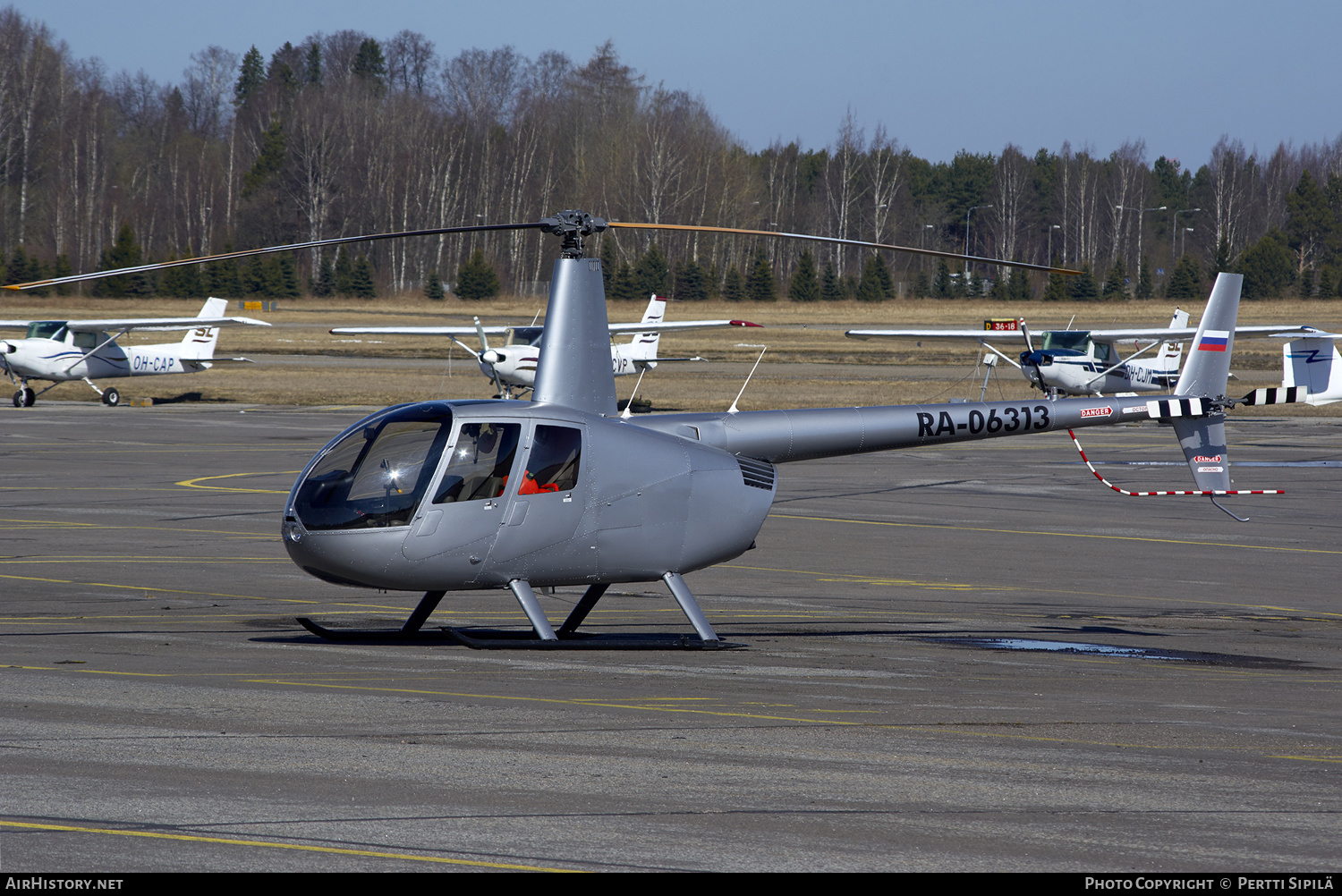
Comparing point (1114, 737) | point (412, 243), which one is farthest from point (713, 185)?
point (1114, 737)

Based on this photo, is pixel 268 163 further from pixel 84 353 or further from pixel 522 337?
pixel 522 337

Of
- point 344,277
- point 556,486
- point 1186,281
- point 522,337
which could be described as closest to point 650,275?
point 344,277

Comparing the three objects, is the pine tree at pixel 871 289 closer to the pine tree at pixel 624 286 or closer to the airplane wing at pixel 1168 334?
the pine tree at pixel 624 286

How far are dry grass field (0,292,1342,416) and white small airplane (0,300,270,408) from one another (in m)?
1.39

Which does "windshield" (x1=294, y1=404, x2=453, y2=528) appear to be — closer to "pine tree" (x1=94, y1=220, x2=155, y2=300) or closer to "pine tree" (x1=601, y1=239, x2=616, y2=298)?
"pine tree" (x1=94, y1=220, x2=155, y2=300)

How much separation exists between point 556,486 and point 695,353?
171 ft

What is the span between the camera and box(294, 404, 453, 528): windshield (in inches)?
344

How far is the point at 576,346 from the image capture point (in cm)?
988

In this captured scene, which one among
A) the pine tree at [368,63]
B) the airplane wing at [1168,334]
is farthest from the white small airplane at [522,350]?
the pine tree at [368,63]

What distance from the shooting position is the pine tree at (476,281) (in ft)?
296

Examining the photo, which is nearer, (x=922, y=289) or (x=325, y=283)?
(x=325, y=283)

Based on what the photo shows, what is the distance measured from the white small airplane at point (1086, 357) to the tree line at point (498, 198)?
4934 cm

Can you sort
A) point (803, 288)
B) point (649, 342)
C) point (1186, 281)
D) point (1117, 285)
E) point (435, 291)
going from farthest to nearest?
point (1117, 285) → point (1186, 281) → point (803, 288) → point (435, 291) → point (649, 342)

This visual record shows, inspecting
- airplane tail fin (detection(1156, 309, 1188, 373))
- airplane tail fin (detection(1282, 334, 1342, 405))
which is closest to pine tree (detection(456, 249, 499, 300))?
airplane tail fin (detection(1156, 309, 1188, 373))
